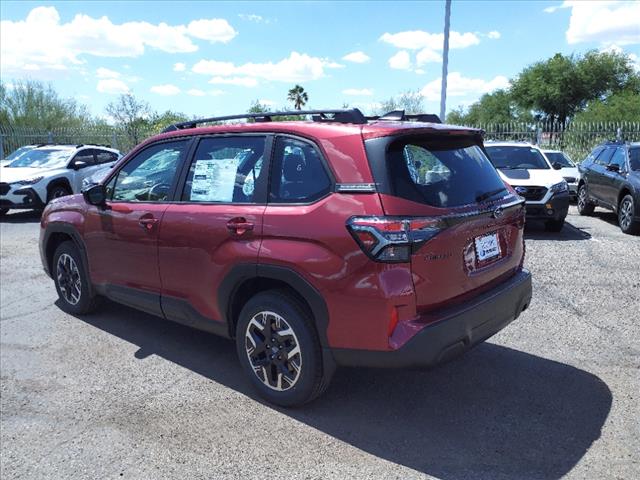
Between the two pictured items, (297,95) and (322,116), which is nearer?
(322,116)

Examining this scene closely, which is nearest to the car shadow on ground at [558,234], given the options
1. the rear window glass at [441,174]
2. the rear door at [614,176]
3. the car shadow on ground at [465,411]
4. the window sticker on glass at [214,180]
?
the rear door at [614,176]

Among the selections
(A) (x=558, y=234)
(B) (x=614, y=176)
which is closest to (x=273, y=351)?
(A) (x=558, y=234)

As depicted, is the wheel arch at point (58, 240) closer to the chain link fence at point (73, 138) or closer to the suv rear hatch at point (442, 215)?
the suv rear hatch at point (442, 215)

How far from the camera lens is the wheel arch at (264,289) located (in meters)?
3.26

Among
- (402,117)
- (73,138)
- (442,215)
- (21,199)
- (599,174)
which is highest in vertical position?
(402,117)

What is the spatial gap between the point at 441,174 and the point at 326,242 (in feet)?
2.81

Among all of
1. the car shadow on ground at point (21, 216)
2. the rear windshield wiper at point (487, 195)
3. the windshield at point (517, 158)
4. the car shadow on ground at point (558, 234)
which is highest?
the rear windshield wiper at point (487, 195)

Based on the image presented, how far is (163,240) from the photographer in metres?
4.21

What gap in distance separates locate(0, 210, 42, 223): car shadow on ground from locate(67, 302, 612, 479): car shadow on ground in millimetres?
9883

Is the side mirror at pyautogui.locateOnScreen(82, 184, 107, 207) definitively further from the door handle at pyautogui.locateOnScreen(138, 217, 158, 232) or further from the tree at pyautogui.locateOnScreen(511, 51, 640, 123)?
the tree at pyautogui.locateOnScreen(511, 51, 640, 123)

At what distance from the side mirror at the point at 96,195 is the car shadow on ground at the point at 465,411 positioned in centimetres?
133

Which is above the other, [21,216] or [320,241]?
[320,241]

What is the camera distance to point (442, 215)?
3.15 meters

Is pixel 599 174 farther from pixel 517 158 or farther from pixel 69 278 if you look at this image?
pixel 69 278
